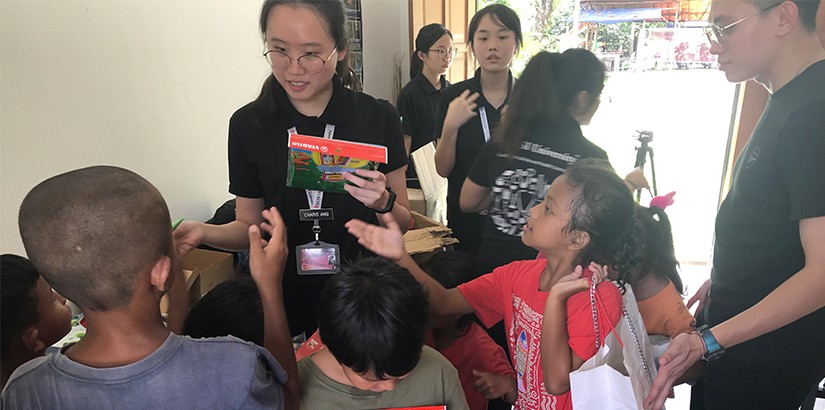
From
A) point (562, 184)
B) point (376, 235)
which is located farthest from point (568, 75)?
point (376, 235)

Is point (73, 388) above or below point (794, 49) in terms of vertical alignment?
below

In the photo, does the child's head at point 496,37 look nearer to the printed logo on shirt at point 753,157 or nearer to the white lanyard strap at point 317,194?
the white lanyard strap at point 317,194

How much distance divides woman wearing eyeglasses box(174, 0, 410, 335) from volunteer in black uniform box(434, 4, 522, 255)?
0.71m

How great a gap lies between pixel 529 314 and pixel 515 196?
50 centimetres

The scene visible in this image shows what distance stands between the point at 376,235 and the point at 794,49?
1.03 m

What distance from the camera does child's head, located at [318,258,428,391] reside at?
101 centimetres

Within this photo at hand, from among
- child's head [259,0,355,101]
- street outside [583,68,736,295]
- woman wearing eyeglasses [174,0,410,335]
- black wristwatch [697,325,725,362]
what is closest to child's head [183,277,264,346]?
woman wearing eyeglasses [174,0,410,335]

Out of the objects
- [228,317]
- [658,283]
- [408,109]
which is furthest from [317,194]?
[408,109]

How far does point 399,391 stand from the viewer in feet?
3.58

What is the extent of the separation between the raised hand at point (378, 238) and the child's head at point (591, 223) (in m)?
0.34

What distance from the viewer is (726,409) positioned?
1.32 metres

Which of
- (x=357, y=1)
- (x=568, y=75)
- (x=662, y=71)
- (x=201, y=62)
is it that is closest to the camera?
(x=568, y=75)

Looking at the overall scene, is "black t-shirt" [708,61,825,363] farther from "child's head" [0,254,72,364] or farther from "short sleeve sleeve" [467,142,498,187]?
"child's head" [0,254,72,364]

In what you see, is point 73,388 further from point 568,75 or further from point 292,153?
point 568,75
